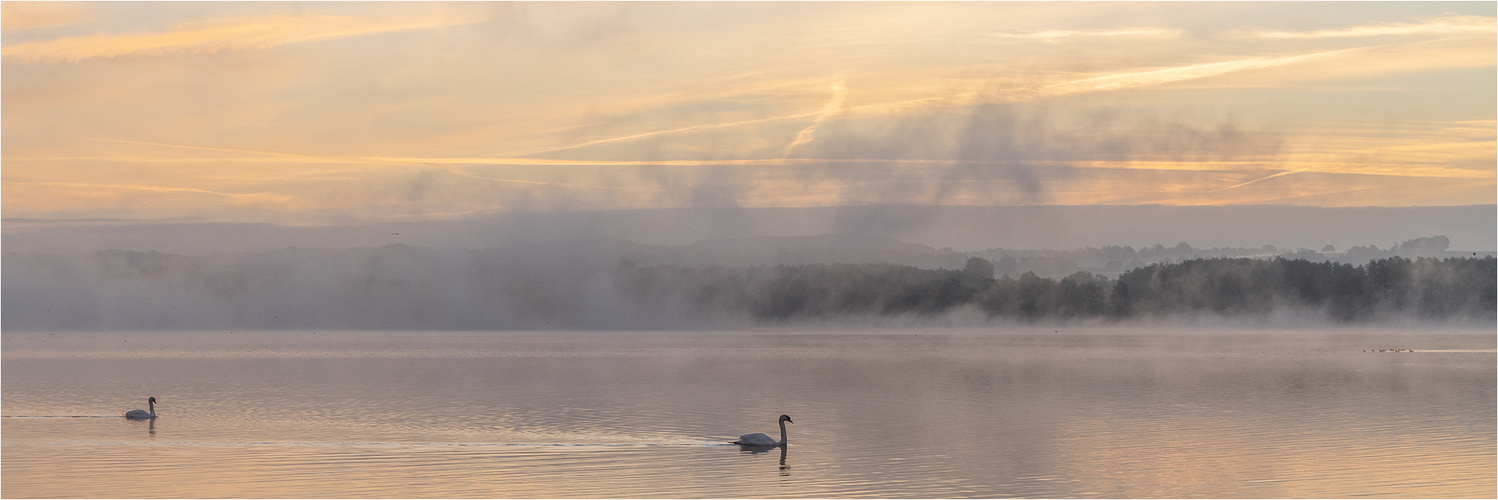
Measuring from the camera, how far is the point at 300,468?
35.3m

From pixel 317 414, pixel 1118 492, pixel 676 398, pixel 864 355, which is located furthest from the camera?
pixel 864 355

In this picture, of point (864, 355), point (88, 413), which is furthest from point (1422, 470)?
point (864, 355)

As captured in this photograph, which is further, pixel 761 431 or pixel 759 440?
pixel 761 431

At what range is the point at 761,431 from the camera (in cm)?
4606

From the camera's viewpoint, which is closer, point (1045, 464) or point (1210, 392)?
point (1045, 464)

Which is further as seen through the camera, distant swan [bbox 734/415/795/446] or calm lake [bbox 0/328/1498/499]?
→ distant swan [bbox 734/415/795/446]

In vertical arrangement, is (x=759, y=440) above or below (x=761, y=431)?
above

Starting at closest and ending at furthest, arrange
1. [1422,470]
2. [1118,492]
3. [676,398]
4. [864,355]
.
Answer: [1118,492] < [1422,470] < [676,398] < [864,355]

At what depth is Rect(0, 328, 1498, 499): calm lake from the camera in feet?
107

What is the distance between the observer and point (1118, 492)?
31.1 meters

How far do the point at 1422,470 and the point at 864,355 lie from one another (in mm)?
84293

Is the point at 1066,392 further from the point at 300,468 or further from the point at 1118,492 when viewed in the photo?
the point at 300,468

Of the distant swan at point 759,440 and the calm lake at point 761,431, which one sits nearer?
the calm lake at point 761,431

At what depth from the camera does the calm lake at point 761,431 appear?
32.5m
